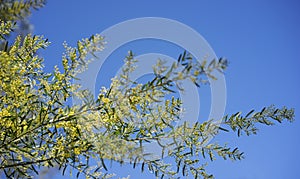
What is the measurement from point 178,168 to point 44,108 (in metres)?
0.61

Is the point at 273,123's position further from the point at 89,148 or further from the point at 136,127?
the point at 89,148

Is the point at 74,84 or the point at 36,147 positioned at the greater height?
the point at 74,84

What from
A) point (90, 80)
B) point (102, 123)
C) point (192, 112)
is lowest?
point (102, 123)

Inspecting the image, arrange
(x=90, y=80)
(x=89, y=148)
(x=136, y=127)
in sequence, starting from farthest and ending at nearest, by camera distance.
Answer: (x=90, y=80), (x=136, y=127), (x=89, y=148)

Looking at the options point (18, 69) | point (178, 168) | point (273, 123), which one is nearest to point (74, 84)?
point (18, 69)

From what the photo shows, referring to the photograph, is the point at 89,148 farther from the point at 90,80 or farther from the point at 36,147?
the point at 90,80

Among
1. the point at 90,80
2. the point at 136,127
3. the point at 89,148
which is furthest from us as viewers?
the point at 90,80

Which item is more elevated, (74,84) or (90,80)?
(90,80)

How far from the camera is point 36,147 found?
1.53 meters

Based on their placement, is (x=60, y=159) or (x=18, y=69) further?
(x=18, y=69)

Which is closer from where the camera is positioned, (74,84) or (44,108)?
(44,108)

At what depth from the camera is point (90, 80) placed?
177 centimetres

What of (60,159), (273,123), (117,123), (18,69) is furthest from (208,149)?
(18,69)

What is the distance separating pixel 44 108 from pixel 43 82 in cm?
16
